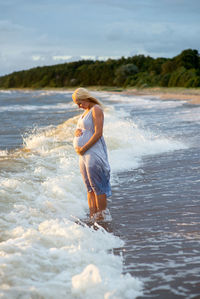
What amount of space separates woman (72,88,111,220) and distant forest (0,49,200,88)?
2379 inches

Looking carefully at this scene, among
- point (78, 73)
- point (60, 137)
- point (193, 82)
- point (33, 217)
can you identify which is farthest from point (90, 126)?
point (78, 73)

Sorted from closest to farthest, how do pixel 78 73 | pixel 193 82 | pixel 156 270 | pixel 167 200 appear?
pixel 156 270
pixel 167 200
pixel 193 82
pixel 78 73

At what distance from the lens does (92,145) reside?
5.08 meters

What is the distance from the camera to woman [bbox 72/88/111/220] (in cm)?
502

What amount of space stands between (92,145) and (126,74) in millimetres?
114162

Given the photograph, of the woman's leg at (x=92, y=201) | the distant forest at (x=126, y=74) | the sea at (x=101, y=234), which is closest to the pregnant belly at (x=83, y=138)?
the woman's leg at (x=92, y=201)

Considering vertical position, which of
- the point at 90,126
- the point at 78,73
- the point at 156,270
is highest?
the point at 78,73

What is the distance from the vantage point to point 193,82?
213 feet

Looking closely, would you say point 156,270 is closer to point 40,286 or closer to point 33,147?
point 40,286

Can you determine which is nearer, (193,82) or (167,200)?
(167,200)

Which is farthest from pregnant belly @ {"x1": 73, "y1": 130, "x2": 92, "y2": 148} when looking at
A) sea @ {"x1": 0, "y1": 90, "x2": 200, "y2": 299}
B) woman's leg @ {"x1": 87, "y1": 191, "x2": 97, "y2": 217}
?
sea @ {"x1": 0, "y1": 90, "x2": 200, "y2": 299}

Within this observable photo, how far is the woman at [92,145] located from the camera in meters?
5.02

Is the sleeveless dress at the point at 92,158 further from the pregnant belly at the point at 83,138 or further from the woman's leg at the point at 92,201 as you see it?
the woman's leg at the point at 92,201

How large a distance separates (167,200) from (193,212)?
77cm
